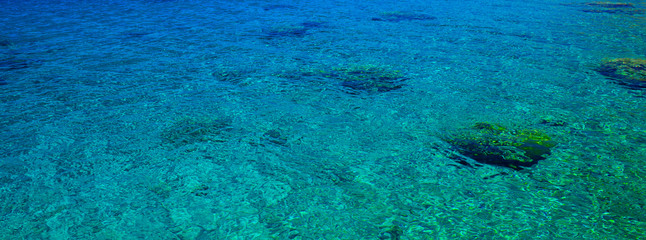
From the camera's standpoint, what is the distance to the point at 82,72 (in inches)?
203

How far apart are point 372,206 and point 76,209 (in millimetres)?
1969

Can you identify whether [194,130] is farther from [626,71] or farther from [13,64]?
[626,71]

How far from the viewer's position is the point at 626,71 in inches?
205

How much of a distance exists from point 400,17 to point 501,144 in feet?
20.5

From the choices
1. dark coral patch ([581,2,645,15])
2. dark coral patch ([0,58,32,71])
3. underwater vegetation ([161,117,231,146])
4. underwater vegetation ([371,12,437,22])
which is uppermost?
dark coral patch ([581,2,645,15])

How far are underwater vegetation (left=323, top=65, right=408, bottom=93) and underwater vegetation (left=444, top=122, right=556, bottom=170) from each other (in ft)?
4.43

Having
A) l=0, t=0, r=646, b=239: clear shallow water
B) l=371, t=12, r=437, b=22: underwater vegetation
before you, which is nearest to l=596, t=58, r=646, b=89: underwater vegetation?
l=0, t=0, r=646, b=239: clear shallow water

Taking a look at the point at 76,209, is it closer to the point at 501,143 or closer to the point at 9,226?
the point at 9,226

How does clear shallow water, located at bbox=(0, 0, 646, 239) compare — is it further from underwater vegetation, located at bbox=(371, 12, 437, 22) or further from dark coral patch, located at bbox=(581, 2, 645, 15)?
dark coral patch, located at bbox=(581, 2, 645, 15)

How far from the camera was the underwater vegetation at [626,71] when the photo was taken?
4855mm

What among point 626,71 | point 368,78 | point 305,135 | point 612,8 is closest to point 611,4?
point 612,8

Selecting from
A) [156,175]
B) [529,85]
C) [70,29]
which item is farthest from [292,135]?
[70,29]

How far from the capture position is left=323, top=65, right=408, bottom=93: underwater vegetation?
187 inches

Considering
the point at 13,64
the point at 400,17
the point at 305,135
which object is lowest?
the point at 13,64
